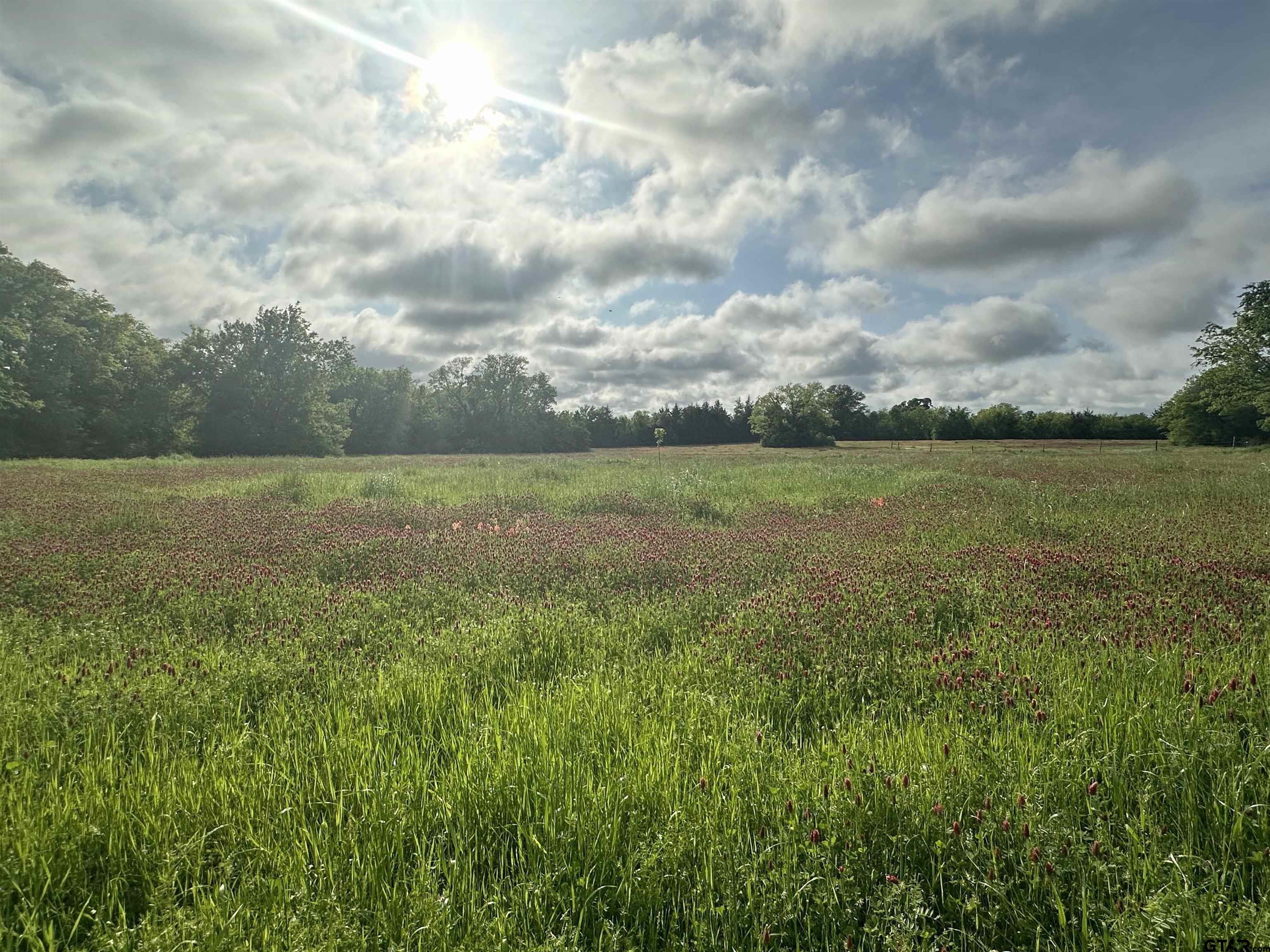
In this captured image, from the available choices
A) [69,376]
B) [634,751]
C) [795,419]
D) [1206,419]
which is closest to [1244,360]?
[1206,419]

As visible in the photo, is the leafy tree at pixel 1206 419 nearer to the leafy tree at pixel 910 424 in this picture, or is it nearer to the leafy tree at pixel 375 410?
the leafy tree at pixel 910 424

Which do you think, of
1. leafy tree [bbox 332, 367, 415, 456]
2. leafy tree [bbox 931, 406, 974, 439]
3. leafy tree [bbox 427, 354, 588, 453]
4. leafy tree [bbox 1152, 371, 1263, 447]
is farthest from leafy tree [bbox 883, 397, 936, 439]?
leafy tree [bbox 332, 367, 415, 456]

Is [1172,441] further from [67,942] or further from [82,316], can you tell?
[82,316]

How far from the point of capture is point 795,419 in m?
103

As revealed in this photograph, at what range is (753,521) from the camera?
1231 centimetres

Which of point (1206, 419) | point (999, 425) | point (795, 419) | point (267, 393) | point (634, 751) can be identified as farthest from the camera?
point (999, 425)

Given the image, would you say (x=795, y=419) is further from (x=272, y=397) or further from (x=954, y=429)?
(x=272, y=397)

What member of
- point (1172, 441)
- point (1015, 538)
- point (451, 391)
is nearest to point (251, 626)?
point (1015, 538)

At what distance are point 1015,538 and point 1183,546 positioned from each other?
205 cm

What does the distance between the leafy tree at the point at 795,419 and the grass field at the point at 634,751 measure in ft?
310

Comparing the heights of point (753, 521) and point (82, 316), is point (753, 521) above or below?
below

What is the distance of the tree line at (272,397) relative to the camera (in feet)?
125

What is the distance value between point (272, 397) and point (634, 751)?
202 feet

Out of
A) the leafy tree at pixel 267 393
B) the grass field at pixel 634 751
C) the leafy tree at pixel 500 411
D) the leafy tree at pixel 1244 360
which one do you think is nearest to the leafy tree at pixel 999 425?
the leafy tree at pixel 1244 360
